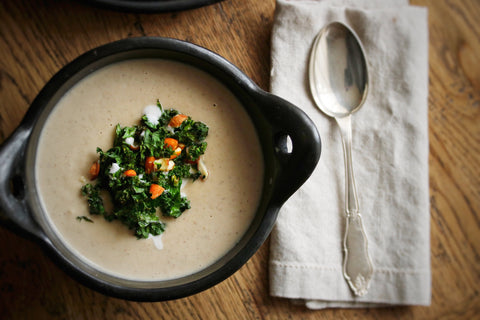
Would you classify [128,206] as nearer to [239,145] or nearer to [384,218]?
[239,145]

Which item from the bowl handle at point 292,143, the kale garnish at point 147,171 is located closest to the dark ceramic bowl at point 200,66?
the bowl handle at point 292,143

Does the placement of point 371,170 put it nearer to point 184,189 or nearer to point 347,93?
point 347,93

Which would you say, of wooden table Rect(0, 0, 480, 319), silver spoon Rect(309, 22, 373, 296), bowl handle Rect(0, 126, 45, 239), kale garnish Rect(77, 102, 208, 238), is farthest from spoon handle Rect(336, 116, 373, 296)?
bowl handle Rect(0, 126, 45, 239)

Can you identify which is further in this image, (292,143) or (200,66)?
(200,66)

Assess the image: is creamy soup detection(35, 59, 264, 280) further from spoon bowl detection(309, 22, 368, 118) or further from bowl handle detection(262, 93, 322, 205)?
spoon bowl detection(309, 22, 368, 118)

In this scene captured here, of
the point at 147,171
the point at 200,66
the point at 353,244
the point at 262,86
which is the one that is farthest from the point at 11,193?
the point at 353,244

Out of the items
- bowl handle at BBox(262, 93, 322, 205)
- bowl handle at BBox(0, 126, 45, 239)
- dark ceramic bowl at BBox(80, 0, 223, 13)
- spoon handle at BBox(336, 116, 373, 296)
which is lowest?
spoon handle at BBox(336, 116, 373, 296)

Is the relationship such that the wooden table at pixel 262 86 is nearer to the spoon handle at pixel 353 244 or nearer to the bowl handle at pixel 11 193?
the spoon handle at pixel 353 244
